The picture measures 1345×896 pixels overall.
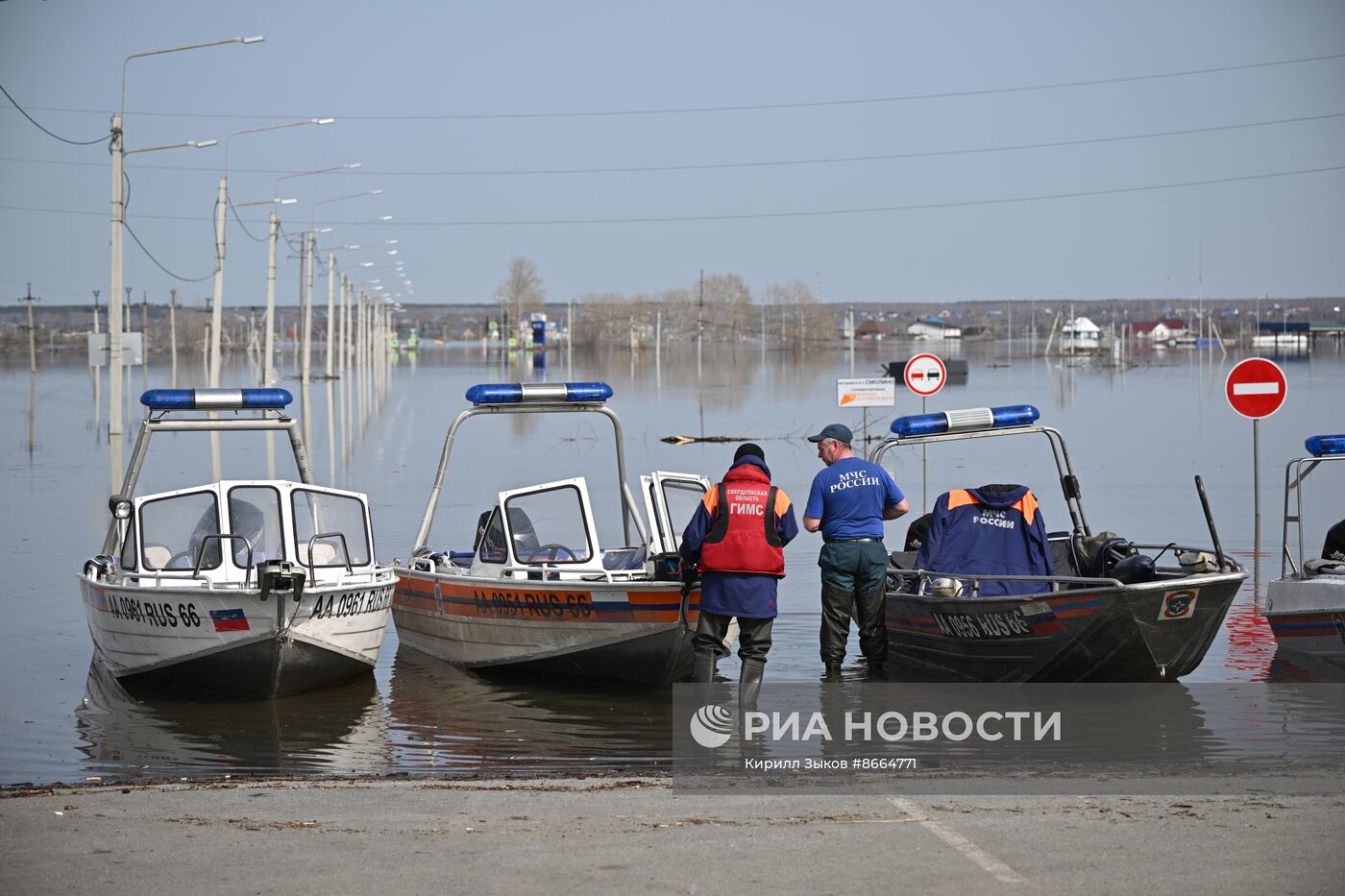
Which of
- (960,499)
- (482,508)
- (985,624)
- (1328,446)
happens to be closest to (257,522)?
(960,499)

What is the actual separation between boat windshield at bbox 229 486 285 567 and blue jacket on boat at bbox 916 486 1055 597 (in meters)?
5.36

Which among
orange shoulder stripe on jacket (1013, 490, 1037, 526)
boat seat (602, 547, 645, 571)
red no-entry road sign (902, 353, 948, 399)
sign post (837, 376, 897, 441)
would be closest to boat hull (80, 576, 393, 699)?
boat seat (602, 547, 645, 571)

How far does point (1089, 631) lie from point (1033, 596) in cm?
49

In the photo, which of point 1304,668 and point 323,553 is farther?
point 323,553

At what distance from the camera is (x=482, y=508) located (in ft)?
86.9

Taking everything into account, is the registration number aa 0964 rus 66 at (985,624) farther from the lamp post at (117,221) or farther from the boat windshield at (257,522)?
the lamp post at (117,221)

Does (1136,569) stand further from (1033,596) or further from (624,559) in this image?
(624,559)

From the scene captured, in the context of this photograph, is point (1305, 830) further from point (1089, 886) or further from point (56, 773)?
point (56, 773)

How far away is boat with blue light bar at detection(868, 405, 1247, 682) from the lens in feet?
39.2

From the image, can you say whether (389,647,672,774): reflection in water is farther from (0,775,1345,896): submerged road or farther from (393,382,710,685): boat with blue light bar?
(0,775,1345,896): submerged road

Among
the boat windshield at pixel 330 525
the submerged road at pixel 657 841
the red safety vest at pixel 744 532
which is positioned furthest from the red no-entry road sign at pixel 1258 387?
the boat windshield at pixel 330 525

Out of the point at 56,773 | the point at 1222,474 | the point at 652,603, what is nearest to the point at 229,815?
the point at 56,773

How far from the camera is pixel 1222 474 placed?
33.2 m

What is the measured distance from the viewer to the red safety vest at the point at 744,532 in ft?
36.2
